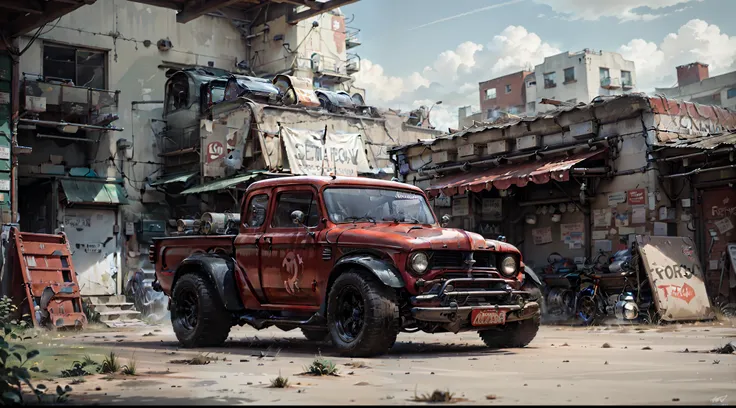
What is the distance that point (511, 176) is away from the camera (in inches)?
717

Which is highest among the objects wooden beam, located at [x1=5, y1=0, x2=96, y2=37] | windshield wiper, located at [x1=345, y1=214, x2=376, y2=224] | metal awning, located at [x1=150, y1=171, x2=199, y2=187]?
wooden beam, located at [x1=5, y1=0, x2=96, y2=37]

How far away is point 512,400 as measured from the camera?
5535 millimetres

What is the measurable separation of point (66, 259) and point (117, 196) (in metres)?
11.2

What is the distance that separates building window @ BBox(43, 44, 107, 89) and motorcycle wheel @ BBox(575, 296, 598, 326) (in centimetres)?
2039

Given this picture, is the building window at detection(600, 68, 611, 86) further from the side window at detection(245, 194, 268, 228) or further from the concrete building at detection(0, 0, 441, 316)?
the side window at detection(245, 194, 268, 228)

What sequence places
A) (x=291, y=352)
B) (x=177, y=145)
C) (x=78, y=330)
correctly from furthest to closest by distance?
1. (x=177, y=145)
2. (x=78, y=330)
3. (x=291, y=352)

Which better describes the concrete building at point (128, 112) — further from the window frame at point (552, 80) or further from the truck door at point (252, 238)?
the window frame at point (552, 80)

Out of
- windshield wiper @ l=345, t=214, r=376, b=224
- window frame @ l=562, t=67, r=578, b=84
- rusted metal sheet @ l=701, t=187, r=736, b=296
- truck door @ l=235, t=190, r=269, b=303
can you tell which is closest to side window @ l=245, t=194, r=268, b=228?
truck door @ l=235, t=190, r=269, b=303

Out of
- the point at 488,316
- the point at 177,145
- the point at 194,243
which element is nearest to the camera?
the point at 488,316

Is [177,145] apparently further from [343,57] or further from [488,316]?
[488,316]

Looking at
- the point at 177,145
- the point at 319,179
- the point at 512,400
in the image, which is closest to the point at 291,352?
the point at 319,179

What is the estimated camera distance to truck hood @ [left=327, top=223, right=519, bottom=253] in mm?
8992

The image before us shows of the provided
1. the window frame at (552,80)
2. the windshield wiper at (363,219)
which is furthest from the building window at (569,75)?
the windshield wiper at (363,219)

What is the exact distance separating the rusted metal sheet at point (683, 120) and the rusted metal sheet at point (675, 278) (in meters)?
2.30
